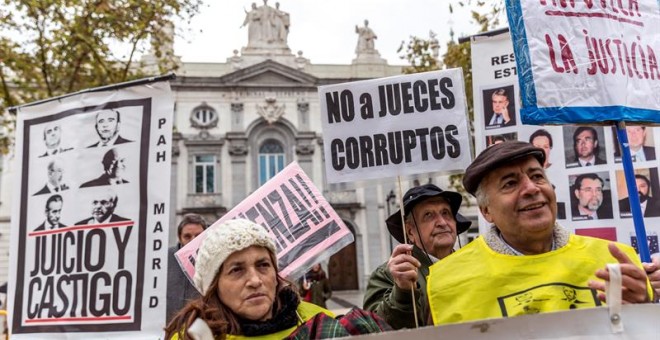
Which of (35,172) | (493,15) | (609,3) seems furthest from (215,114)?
(609,3)

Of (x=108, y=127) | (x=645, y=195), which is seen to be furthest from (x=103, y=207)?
(x=645, y=195)

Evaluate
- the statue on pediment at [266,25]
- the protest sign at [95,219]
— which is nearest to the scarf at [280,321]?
the protest sign at [95,219]

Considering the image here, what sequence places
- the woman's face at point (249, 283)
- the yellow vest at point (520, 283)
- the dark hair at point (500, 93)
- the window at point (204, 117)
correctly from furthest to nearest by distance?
the window at point (204, 117) → the dark hair at point (500, 93) → the woman's face at point (249, 283) → the yellow vest at point (520, 283)

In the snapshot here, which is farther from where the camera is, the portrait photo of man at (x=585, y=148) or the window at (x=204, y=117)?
the window at (x=204, y=117)

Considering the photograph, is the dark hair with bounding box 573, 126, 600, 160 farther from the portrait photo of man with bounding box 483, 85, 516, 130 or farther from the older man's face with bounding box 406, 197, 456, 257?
the older man's face with bounding box 406, 197, 456, 257

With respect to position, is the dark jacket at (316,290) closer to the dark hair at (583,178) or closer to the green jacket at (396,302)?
the dark hair at (583,178)

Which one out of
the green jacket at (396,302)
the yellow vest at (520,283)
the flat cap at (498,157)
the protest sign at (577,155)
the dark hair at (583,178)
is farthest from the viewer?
the dark hair at (583,178)

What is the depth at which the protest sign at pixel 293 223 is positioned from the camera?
3.12 m

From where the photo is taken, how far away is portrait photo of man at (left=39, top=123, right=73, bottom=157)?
358cm

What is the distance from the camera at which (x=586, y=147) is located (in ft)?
12.9

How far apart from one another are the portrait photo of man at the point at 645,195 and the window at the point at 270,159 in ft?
72.4

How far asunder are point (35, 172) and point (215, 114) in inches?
887

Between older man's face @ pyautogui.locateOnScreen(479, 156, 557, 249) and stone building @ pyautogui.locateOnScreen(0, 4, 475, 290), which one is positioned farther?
stone building @ pyautogui.locateOnScreen(0, 4, 475, 290)

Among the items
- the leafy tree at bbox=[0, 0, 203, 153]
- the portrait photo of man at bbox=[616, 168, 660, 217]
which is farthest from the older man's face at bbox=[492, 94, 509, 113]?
the leafy tree at bbox=[0, 0, 203, 153]
